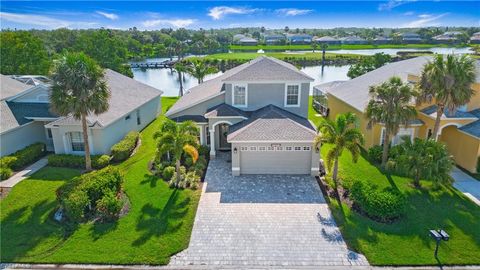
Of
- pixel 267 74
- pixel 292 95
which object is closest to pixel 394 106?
pixel 292 95

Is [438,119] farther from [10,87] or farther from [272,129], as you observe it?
[10,87]

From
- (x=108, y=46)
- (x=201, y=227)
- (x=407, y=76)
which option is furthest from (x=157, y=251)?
(x=108, y=46)

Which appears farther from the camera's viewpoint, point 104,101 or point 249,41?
point 249,41

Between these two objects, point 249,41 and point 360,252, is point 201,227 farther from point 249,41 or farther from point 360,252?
point 249,41

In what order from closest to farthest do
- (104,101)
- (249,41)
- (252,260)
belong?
(252,260)
(104,101)
(249,41)

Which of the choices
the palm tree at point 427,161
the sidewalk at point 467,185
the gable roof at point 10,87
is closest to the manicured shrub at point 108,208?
the palm tree at point 427,161

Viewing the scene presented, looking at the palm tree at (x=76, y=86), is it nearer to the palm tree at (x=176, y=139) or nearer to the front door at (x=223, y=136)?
the palm tree at (x=176, y=139)

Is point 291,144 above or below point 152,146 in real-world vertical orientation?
above
